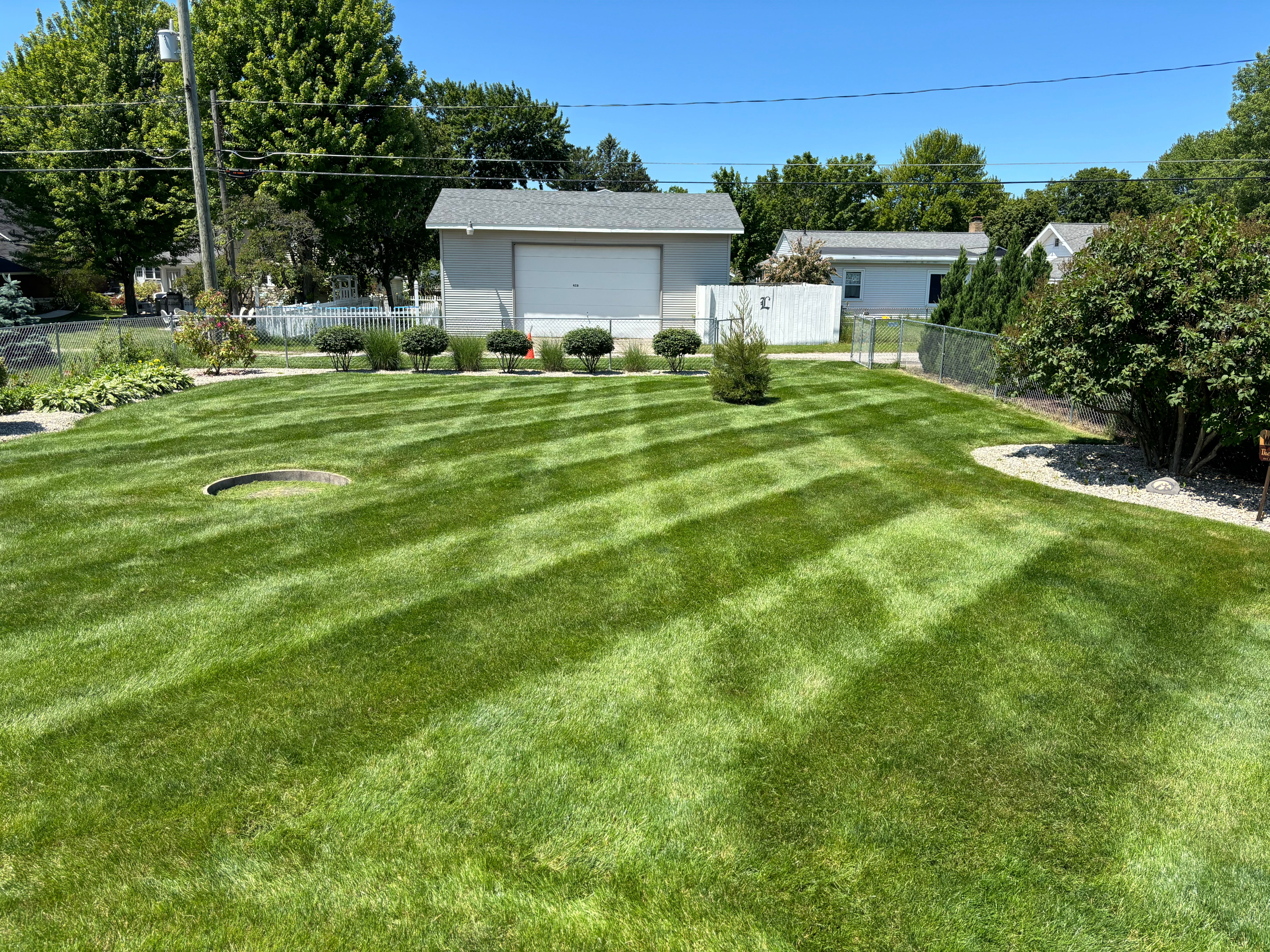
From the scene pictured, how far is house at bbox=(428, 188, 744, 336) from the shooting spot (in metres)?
27.4

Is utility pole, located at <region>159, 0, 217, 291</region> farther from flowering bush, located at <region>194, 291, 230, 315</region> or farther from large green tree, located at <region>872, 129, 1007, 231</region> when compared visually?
large green tree, located at <region>872, 129, 1007, 231</region>

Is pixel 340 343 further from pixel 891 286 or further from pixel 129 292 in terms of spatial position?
pixel 891 286

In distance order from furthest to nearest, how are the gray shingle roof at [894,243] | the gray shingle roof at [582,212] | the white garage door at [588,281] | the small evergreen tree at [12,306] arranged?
1. the gray shingle roof at [894,243]
2. the white garage door at [588,281]
3. the gray shingle roof at [582,212]
4. the small evergreen tree at [12,306]

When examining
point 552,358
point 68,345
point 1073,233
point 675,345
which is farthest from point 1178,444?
point 1073,233

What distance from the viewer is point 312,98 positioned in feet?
97.7

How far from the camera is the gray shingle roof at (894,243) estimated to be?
115 ft

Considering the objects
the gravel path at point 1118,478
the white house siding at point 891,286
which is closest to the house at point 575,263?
the white house siding at point 891,286

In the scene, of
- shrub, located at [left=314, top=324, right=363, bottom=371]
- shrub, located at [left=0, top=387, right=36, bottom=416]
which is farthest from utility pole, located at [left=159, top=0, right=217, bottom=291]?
shrub, located at [left=0, top=387, right=36, bottom=416]

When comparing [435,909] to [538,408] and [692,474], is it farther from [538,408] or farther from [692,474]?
[538,408]

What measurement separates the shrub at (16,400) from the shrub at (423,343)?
7.48m

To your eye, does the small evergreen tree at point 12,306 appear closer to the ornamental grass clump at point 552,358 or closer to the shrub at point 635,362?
the ornamental grass clump at point 552,358

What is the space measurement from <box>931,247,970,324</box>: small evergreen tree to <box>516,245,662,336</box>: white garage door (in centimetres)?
1035

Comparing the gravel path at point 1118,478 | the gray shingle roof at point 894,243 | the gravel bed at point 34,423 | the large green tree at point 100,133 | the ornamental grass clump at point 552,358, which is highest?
the large green tree at point 100,133

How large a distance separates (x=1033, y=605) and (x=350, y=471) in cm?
772
